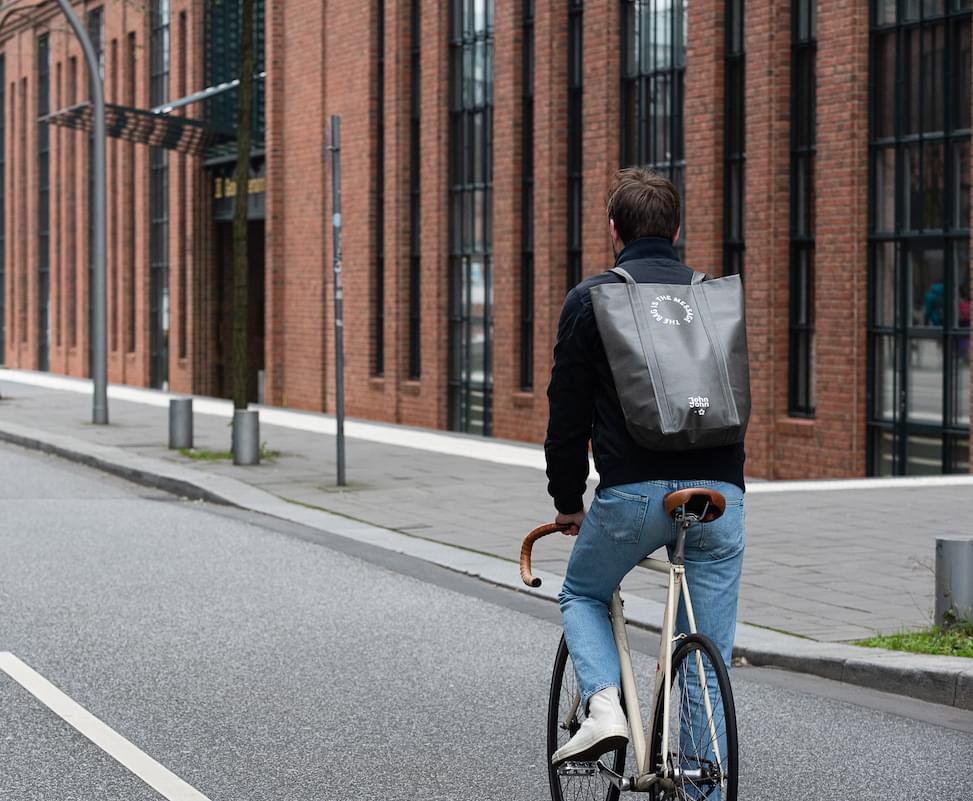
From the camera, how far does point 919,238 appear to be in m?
16.0

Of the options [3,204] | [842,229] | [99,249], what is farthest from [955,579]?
[3,204]

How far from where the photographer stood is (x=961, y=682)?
6.86 metres

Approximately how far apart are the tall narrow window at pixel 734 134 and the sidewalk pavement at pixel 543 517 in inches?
130

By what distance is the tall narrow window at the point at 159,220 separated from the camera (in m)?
35.3

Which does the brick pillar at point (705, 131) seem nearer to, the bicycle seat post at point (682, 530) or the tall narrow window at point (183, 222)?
the bicycle seat post at point (682, 530)

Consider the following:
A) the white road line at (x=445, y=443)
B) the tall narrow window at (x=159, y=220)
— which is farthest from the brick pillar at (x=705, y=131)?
the tall narrow window at (x=159, y=220)

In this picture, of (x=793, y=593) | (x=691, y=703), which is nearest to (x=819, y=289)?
(x=793, y=593)

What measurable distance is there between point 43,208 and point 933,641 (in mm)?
40038

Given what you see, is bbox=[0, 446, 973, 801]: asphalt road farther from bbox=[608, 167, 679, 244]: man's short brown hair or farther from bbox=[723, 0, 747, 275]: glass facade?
bbox=[723, 0, 747, 275]: glass facade

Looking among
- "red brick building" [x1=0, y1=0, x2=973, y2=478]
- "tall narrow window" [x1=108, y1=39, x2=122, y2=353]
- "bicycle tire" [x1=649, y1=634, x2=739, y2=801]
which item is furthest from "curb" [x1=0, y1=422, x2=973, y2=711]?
"tall narrow window" [x1=108, y1=39, x2=122, y2=353]

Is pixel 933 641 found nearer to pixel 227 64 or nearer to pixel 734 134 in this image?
pixel 734 134

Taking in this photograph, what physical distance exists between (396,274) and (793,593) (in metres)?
16.4

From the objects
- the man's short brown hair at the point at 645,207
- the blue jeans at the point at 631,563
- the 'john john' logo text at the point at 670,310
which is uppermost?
the man's short brown hair at the point at 645,207

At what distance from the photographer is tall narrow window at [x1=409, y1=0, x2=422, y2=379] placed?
25.0 meters
